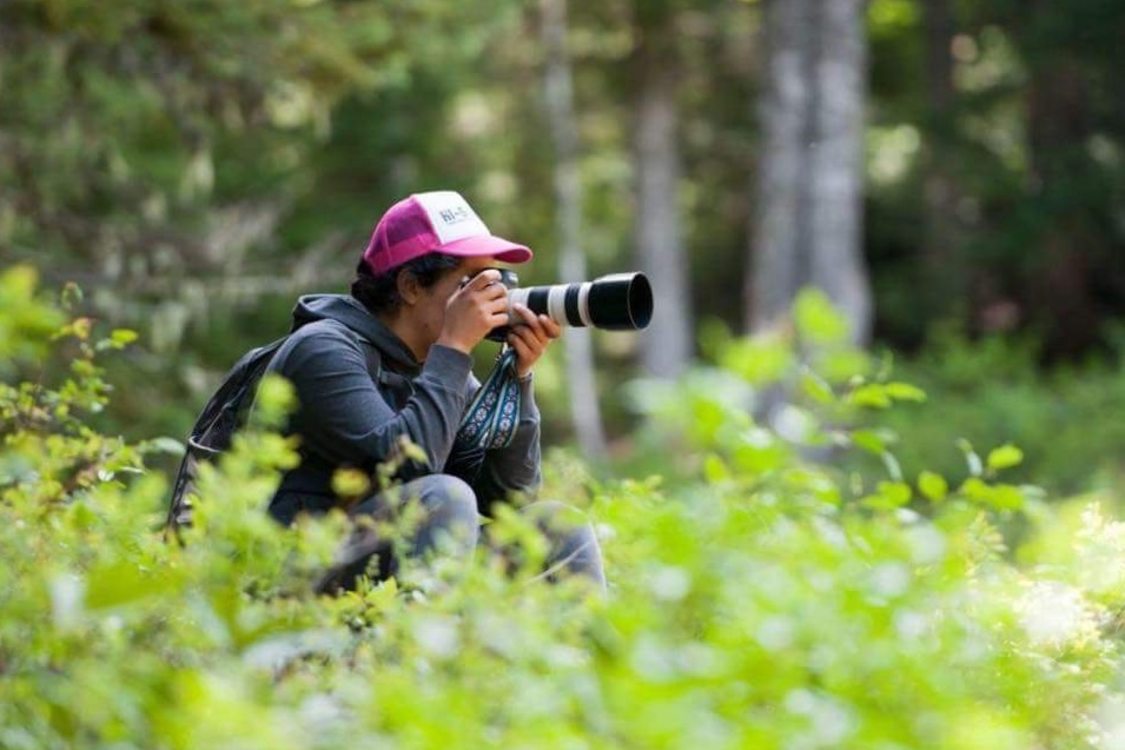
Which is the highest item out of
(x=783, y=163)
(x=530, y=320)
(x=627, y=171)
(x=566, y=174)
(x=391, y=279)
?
(x=391, y=279)

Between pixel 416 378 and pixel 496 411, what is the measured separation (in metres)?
0.31

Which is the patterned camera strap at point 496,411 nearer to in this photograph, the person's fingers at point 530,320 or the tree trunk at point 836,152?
the person's fingers at point 530,320

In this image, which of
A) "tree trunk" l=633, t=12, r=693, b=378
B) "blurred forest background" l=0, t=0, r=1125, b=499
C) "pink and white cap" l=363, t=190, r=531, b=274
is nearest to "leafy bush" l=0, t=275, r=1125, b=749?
"pink and white cap" l=363, t=190, r=531, b=274

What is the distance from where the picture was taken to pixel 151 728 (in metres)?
2.28

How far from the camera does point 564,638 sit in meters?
2.53

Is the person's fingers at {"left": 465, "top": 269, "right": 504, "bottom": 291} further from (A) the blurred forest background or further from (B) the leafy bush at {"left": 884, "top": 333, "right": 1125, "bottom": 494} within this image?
(B) the leafy bush at {"left": 884, "top": 333, "right": 1125, "bottom": 494}

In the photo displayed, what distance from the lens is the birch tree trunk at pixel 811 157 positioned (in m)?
14.6

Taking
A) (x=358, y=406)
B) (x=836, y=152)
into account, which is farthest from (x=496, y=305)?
(x=836, y=152)

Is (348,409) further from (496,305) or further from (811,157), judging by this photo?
(811,157)

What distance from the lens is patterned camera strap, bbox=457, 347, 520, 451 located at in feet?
13.8

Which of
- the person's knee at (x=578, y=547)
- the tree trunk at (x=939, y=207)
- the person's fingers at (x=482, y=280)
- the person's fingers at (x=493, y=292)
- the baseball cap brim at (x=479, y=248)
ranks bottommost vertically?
the tree trunk at (x=939, y=207)

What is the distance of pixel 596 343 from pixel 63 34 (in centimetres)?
1791

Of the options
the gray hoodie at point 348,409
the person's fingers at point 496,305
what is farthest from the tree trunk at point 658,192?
the gray hoodie at point 348,409

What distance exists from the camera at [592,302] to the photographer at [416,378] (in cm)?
3
